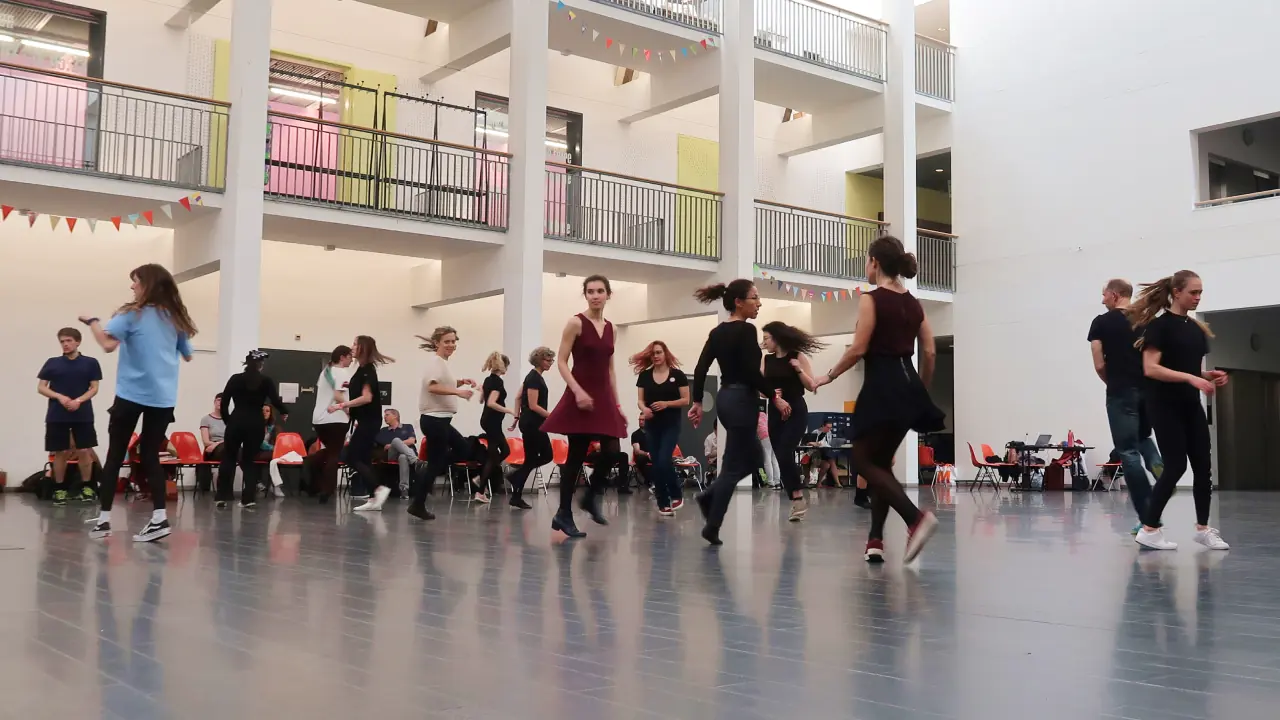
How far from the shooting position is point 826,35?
20922mm

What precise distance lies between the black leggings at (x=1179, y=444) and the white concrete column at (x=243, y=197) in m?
10.7

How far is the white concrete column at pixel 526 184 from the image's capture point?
1586 centimetres

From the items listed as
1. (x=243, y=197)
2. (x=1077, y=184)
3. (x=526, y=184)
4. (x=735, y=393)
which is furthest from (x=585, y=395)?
(x=1077, y=184)

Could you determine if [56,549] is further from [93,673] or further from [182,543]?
[93,673]

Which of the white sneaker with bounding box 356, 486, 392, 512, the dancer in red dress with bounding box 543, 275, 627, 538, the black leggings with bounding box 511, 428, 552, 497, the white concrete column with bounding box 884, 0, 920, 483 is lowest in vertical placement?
the white sneaker with bounding box 356, 486, 392, 512

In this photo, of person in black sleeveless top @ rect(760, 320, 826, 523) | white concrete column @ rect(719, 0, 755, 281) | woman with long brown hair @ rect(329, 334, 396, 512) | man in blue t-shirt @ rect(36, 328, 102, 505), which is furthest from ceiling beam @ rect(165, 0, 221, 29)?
person in black sleeveless top @ rect(760, 320, 826, 523)

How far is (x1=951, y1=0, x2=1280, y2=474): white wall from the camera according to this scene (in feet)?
58.7

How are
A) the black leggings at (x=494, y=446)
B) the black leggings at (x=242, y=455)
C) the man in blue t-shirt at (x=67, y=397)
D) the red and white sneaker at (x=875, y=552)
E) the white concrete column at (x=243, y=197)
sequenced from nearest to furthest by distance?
the red and white sneaker at (x=875, y=552) < the black leggings at (x=242, y=455) < the man in blue t-shirt at (x=67, y=397) < the black leggings at (x=494, y=446) < the white concrete column at (x=243, y=197)

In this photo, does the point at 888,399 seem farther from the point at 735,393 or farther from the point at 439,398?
the point at 439,398

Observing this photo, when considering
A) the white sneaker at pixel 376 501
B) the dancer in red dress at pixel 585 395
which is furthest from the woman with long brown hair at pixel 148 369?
the white sneaker at pixel 376 501

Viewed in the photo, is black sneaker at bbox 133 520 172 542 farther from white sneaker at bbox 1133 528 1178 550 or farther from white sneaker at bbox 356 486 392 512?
white sneaker at bbox 1133 528 1178 550

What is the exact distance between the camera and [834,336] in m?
23.4

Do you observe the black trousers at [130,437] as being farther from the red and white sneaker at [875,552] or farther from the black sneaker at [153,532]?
the red and white sneaker at [875,552]

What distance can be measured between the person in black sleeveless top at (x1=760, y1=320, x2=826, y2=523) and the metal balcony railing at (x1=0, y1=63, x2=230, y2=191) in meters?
8.63
